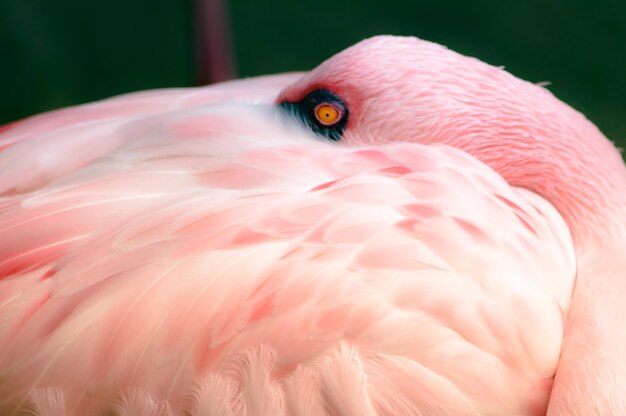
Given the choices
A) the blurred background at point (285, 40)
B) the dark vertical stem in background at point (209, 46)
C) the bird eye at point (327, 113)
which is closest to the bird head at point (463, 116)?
the bird eye at point (327, 113)

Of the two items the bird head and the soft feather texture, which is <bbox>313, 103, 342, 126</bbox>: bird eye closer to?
the bird head

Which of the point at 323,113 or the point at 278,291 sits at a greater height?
the point at 323,113

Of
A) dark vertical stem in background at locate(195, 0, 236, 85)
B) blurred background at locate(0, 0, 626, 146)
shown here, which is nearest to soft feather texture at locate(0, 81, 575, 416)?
dark vertical stem in background at locate(195, 0, 236, 85)

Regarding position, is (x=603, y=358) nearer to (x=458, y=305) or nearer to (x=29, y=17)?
(x=458, y=305)

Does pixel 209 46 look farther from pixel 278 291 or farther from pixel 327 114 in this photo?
pixel 278 291

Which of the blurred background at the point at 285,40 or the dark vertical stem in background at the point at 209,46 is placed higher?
the dark vertical stem in background at the point at 209,46

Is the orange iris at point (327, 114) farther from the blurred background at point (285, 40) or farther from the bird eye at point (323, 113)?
the blurred background at point (285, 40)

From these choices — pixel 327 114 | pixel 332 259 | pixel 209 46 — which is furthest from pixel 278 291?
pixel 209 46
